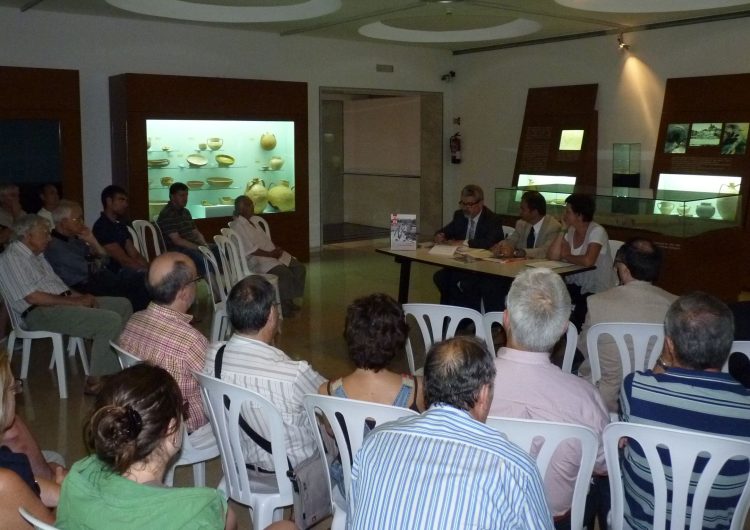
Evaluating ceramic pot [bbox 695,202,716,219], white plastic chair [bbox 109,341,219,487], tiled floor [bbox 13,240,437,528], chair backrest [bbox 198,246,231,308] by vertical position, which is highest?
ceramic pot [bbox 695,202,716,219]

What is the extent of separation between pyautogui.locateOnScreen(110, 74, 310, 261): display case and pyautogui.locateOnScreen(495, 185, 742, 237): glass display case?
→ 365 centimetres

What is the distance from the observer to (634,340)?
368cm

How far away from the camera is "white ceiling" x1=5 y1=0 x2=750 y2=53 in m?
8.52

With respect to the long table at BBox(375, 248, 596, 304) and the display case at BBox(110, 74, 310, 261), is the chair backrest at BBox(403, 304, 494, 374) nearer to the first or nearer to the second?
the long table at BBox(375, 248, 596, 304)

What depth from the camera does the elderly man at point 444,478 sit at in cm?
173

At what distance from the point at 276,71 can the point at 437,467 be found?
9.52m

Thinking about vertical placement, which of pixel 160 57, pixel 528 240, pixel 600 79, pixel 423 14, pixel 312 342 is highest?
pixel 423 14

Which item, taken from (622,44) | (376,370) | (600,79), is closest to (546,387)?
(376,370)

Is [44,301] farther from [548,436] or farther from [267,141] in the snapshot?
[267,141]

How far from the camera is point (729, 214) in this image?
8.06m

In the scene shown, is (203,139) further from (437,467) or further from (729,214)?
(437,467)

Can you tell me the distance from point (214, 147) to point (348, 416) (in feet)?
25.4

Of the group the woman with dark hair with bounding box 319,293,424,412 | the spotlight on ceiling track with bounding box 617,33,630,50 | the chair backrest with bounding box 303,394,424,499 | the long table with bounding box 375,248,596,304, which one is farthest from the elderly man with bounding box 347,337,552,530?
the spotlight on ceiling track with bounding box 617,33,630,50

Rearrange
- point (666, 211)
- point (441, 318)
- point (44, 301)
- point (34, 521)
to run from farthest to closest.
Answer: point (666, 211)
point (44, 301)
point (441, 318)
point (34, 521)
